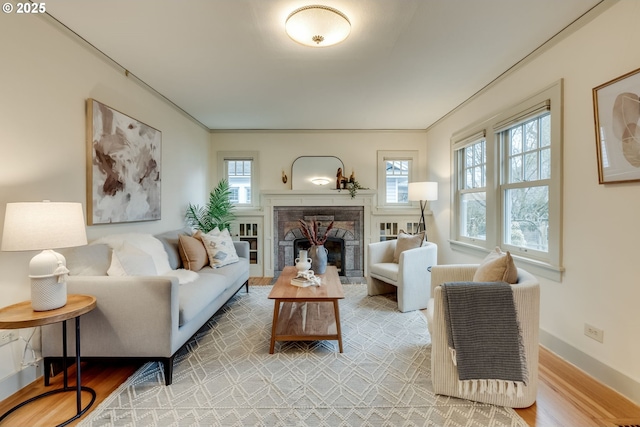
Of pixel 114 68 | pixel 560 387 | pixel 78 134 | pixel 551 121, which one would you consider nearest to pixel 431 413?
pixel 560 387

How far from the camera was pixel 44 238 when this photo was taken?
5.04ft

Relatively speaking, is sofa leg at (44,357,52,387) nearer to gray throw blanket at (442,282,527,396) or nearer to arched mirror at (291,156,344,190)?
gray throw blanket at (442,282,527,396)

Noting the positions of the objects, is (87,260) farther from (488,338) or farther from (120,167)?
(488,338)

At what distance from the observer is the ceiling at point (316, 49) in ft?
6.27

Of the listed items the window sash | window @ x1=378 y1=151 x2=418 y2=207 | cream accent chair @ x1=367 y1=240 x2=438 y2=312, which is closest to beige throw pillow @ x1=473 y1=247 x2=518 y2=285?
cream accent chair @ x1=367 y1=240 x2=438 y2=312

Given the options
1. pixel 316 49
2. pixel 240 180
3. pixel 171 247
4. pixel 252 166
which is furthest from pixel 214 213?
pixel 316 49

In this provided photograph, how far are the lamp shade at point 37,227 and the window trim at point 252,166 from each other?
3.28 m

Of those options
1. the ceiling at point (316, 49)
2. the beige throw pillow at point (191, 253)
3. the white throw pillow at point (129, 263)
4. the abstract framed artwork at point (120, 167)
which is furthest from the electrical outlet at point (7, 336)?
the ceiling at point (316, 49)

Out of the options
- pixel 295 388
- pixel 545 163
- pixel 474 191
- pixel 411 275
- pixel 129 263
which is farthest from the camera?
pixel 474 191

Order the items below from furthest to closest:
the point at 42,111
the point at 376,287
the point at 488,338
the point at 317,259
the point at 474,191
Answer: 1. the point at 376,287
2. the point at 474,191
3. the point at 317,259
4. the point at 42,111
5. the point at 488,338

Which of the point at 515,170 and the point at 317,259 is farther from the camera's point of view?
the point at 317,259

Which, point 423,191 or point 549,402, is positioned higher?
point 423,191

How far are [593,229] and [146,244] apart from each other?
3685 millimetres

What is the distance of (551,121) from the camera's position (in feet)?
7.65
